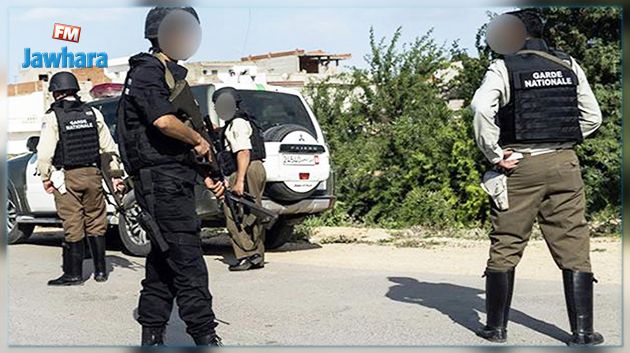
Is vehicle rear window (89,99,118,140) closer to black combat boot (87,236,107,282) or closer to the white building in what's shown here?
the white building

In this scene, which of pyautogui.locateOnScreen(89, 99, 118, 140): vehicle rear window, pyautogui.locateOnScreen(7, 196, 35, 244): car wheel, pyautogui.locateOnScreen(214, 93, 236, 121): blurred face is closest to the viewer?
pyautogui.locateOnScreen(214, 93, 236, 121): blurred face

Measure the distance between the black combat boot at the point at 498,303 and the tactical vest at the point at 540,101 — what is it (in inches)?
33.4

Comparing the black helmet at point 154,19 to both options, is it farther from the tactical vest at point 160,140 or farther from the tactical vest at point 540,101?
the tactical vest at point 540,101

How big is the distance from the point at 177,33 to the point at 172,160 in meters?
0.74

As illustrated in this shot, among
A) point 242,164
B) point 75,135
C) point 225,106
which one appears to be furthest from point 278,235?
point 75,135

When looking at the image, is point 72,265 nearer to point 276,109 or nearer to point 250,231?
point 250,231

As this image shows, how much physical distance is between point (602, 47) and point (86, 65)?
863cm

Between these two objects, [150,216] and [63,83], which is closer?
[150,216]

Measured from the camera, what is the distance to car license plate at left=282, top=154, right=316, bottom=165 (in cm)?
957

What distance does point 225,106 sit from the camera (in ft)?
29.5

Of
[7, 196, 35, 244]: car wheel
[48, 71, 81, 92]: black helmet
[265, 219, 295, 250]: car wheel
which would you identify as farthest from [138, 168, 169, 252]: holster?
[7, 196, 35, 244]: car wheel

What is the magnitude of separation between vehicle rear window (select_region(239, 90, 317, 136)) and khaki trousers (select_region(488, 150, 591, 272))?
470cm

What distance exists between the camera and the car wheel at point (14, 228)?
37.9 feet

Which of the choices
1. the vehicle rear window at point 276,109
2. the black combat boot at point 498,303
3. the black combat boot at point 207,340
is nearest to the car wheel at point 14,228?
the vehicle rear window at point 276,109
